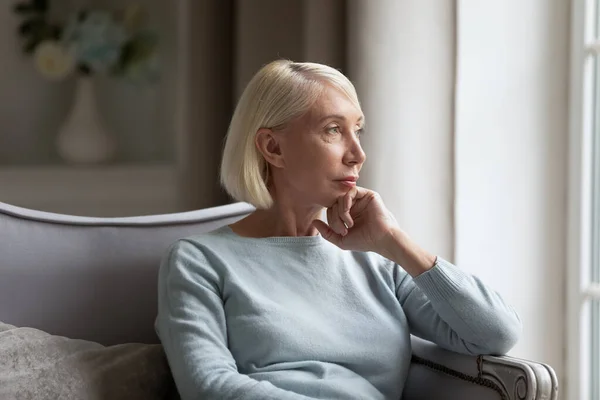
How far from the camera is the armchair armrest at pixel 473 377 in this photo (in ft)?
5.15

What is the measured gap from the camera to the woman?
5.42 feet

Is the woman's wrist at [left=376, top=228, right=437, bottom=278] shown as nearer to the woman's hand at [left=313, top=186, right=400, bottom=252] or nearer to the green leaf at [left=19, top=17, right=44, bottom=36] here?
the woman's hand at [left=313, top=186, right=400, bottom=252]

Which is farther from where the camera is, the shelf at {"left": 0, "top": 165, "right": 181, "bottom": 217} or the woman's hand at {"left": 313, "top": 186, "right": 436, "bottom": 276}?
the shelf at {"left": 0, "top": 165, "right": 181, "bottom": 217}

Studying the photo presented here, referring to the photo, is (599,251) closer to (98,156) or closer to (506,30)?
(506,30)

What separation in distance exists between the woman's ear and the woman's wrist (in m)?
0.26

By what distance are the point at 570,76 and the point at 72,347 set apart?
1.69 meters

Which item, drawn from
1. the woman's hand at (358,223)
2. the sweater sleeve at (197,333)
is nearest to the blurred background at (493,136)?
the woman's hand at (358,223)

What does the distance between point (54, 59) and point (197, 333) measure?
79.5 inches

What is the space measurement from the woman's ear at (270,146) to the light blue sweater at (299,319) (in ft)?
0.53

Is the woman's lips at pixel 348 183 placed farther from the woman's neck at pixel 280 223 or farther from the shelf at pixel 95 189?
the shelf at pixel 95 189

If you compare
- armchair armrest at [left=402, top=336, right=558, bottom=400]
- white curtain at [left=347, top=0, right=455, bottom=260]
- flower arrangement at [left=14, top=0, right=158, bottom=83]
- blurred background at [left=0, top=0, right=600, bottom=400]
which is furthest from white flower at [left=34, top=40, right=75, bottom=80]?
armchair armrest at [left=402, top=336, right=558, bottom=400]

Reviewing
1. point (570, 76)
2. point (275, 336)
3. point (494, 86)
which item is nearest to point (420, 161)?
point (494, 86)

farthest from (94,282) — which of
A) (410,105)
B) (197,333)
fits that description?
(410,105)

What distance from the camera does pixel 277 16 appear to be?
9.85 ft
